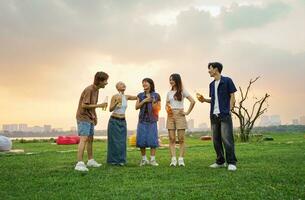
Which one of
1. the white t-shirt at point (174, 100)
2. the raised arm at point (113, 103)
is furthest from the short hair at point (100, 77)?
the white t-shirt at point (174, 100)

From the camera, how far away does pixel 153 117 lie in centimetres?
895

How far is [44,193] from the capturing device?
5090mm

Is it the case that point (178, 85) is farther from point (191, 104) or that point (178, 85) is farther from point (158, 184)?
point (158, 184)

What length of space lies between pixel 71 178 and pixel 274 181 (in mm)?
2983

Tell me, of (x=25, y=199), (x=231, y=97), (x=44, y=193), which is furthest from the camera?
(x=231, y=97)

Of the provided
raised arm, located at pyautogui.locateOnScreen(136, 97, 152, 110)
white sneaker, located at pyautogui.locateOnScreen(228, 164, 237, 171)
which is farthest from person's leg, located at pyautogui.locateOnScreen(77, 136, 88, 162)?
white sneaker, located at pyautogui.locateOnScreen(228, 164, 237, 171)

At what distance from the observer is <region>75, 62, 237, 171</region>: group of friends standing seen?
25.3ft

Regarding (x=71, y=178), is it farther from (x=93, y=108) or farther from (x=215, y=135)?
(x=215, y=135)

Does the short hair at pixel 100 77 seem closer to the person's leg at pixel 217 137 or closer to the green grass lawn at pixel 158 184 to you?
the green grass lawn at pixel 158 184

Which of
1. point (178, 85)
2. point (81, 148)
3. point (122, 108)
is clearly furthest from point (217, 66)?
point (81, 148)

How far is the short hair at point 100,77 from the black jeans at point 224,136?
7.27ft

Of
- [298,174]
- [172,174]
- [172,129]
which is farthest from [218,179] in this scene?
[172,129]

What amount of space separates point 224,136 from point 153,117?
187 centimetres

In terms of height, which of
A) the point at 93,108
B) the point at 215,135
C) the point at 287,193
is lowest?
the point at 287,193
